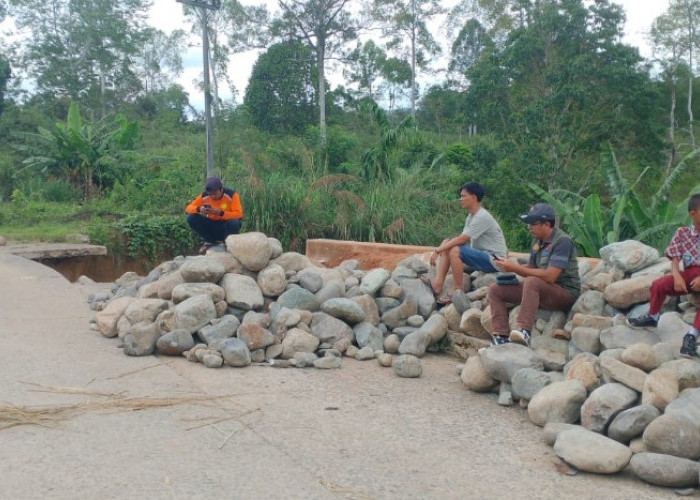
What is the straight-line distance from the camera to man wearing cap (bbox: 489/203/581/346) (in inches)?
203

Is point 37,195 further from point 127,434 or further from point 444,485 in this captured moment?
point 444,485

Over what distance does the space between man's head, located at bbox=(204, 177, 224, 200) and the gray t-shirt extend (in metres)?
2.93

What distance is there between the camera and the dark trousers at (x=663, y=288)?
464 centimetres

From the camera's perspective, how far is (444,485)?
10.9 feet

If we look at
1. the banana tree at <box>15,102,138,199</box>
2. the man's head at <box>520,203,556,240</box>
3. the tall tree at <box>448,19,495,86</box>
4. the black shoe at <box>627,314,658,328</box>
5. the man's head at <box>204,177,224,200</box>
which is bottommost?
the black shoe at <box>627,314,658,328</box>

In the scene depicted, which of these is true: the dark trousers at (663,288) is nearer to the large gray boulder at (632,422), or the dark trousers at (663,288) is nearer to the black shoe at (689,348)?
the black shoe at (689,348)

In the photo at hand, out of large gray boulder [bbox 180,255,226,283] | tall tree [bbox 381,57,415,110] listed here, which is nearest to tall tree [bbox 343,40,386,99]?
tall tree [bbox 381,57,415,110]

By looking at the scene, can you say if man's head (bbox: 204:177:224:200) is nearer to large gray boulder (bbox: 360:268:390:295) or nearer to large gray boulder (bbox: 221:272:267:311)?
large gray boulder (bbox: 221:272:267:311)

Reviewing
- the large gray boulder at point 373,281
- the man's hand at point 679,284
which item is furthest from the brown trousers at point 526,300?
the large gray boulder at point 373,281

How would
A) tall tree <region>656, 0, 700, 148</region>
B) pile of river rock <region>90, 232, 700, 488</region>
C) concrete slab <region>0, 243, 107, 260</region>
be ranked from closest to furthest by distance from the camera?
pile of river rock <region>90, 232, 700, 488</region> < concrete slab <region>0, 243, 107, 260</region> < tall tree <region>656, 0, 700, 148</region>

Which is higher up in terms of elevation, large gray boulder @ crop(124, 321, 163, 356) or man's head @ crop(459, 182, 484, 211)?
man's head @ crop(459, 182, 484, 211)

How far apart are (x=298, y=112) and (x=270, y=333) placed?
22778mm

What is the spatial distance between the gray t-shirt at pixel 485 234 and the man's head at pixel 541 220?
1133 millimetres

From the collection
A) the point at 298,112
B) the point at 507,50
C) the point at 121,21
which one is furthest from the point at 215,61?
the point at 507,50
